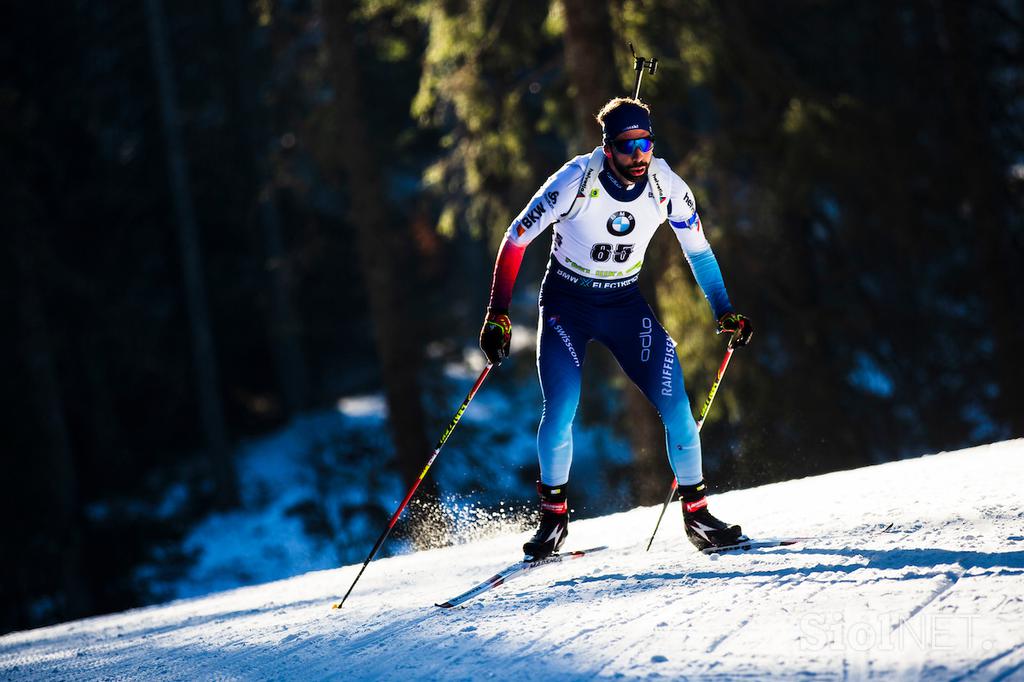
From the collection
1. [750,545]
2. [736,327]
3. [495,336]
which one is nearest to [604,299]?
[495,336]

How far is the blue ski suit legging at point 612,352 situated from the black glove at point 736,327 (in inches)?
13.7

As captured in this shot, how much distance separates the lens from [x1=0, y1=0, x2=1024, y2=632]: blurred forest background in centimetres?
1130

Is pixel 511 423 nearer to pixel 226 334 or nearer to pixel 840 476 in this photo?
pixel 226 334

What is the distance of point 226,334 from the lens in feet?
65.5

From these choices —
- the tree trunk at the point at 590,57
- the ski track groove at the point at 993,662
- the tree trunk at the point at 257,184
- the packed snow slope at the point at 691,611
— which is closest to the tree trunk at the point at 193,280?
the tree trunk at the point at 257,184

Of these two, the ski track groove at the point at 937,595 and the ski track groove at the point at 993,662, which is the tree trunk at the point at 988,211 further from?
the ski track groove at the point at 993,662

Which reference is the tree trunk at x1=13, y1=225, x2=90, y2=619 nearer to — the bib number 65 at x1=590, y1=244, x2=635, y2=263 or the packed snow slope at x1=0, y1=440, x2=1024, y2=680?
the packed snow slope at x1=0, y1=440, x2=1024, y2=680

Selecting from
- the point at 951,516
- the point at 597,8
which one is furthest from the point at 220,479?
the point at 951,516

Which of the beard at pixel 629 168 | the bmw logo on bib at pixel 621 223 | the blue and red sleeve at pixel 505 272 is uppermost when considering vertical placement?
the beard at pixel 629 168

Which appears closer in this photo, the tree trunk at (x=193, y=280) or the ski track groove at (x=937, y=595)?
the ski track groove at (x=937, y=595)

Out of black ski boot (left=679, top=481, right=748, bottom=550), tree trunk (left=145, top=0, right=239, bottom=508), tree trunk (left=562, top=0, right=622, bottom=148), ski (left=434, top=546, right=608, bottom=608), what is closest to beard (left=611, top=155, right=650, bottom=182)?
black ski boot (left=679, top=481, right=748, bottom=550)

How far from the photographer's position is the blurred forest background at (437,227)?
1130cm

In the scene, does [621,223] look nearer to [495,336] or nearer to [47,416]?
[495,336]

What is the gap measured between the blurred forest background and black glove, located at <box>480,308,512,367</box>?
378 centimetres
